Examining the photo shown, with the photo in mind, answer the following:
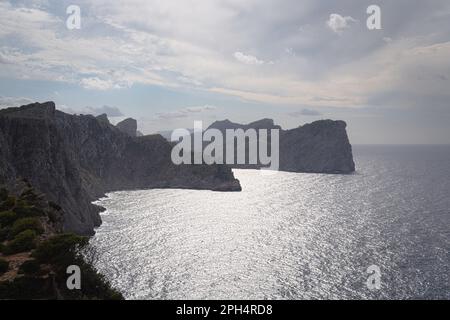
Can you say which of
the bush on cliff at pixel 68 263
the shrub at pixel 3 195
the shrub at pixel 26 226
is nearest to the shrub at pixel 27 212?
the shrub at pixel 26 226

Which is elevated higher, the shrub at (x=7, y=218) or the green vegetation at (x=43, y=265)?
the shrub at (x=7, y=218)

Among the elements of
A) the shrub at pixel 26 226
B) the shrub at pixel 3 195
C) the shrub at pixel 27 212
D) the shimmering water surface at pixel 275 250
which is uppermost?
the shrub at pixel 3 195

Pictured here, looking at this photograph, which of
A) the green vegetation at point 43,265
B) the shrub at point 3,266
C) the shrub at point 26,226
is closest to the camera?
the green vegetation at point 43,265

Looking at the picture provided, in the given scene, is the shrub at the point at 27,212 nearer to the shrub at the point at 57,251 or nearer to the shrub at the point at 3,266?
the shrub at the point at 57,251

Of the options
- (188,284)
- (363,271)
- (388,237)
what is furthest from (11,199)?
(388,237)

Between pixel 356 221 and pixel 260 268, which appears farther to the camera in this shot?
pixel 356 221

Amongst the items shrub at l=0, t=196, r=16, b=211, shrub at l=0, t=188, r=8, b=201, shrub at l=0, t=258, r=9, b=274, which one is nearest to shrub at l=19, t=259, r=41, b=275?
shrub at l=0, t=258, r=9, b=274

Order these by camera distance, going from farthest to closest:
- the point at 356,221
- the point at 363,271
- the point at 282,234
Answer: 1. the point at 356,221
2. the point at 282,234
3. the point at 363,271

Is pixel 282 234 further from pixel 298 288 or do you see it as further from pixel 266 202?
pixel 266 202
